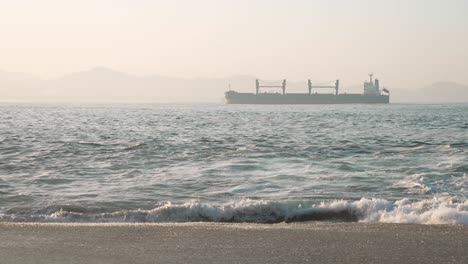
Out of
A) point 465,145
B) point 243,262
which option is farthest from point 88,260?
point 465,145

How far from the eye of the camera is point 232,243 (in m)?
4.73

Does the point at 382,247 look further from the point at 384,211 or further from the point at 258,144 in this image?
the point at 258,144

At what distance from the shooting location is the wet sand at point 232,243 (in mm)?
4203

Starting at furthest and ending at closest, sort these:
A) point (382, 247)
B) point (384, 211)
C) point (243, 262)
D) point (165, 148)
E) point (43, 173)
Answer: point (165, 148) < point (43, 173) < point (384, 211) < point (382, 247) < point (243, 262)

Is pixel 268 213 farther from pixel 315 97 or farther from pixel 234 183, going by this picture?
pixel 315 97

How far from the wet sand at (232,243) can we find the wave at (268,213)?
93 cm

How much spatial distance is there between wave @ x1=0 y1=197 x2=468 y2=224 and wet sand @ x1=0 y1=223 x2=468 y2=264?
93 centimetres

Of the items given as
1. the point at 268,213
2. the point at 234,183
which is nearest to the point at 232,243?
the point at 268,213

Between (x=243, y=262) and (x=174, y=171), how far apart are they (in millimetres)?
7809

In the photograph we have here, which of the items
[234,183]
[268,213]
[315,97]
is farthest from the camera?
[315,97]

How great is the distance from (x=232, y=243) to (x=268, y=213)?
2494mm

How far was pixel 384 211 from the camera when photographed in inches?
273

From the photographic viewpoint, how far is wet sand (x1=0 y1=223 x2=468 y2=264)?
420 cm

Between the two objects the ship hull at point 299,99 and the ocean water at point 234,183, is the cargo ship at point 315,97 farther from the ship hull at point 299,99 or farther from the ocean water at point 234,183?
the ocean water at point 234,183
